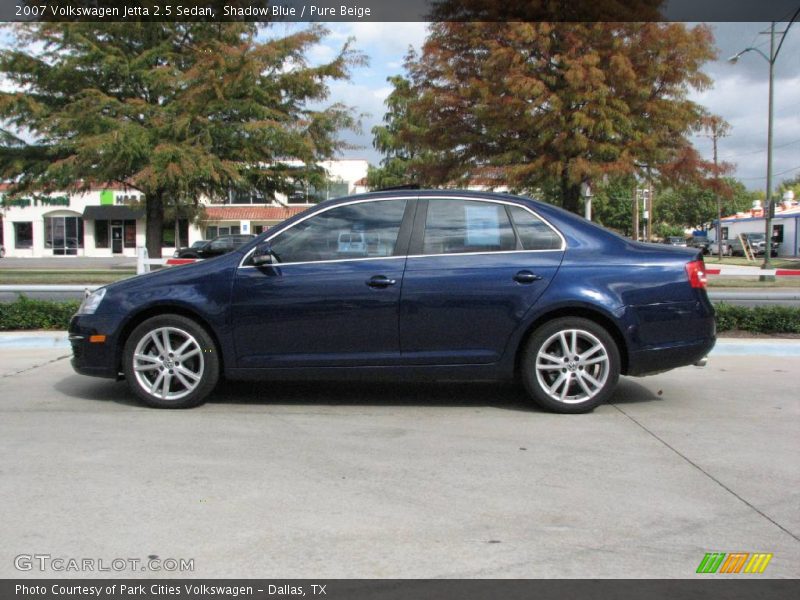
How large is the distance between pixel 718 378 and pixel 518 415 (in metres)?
2.72

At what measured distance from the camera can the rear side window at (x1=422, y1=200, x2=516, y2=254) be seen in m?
5.99

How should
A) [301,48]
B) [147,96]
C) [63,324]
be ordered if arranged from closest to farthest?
[63,324]
[301,48]
[147,96]

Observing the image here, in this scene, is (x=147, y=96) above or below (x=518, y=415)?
above

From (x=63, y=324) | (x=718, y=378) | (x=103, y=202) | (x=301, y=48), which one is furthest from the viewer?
(x=103, y=202)

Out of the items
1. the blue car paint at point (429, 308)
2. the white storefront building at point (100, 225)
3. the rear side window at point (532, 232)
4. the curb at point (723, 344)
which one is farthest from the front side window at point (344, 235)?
the white storefront building at point (100, 225)

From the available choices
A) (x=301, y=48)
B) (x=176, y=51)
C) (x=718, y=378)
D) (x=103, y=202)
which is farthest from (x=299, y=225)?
(x=103, y=202)

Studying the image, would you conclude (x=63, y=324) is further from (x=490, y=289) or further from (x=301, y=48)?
(x=301, y=48)

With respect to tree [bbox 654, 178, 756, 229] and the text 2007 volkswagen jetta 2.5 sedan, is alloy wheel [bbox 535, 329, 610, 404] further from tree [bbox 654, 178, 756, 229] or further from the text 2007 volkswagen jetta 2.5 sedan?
tree [bbox 654, 178, 756, 229]

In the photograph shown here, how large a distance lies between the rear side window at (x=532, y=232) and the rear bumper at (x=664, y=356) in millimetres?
1057

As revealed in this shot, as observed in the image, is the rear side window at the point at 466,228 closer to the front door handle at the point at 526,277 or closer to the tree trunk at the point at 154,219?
the front door handle at the point at 526,277

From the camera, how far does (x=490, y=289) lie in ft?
19.1

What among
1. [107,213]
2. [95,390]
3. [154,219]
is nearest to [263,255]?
[95,390]

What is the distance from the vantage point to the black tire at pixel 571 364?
5.87 metres

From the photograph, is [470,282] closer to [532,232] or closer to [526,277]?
[526,277]
